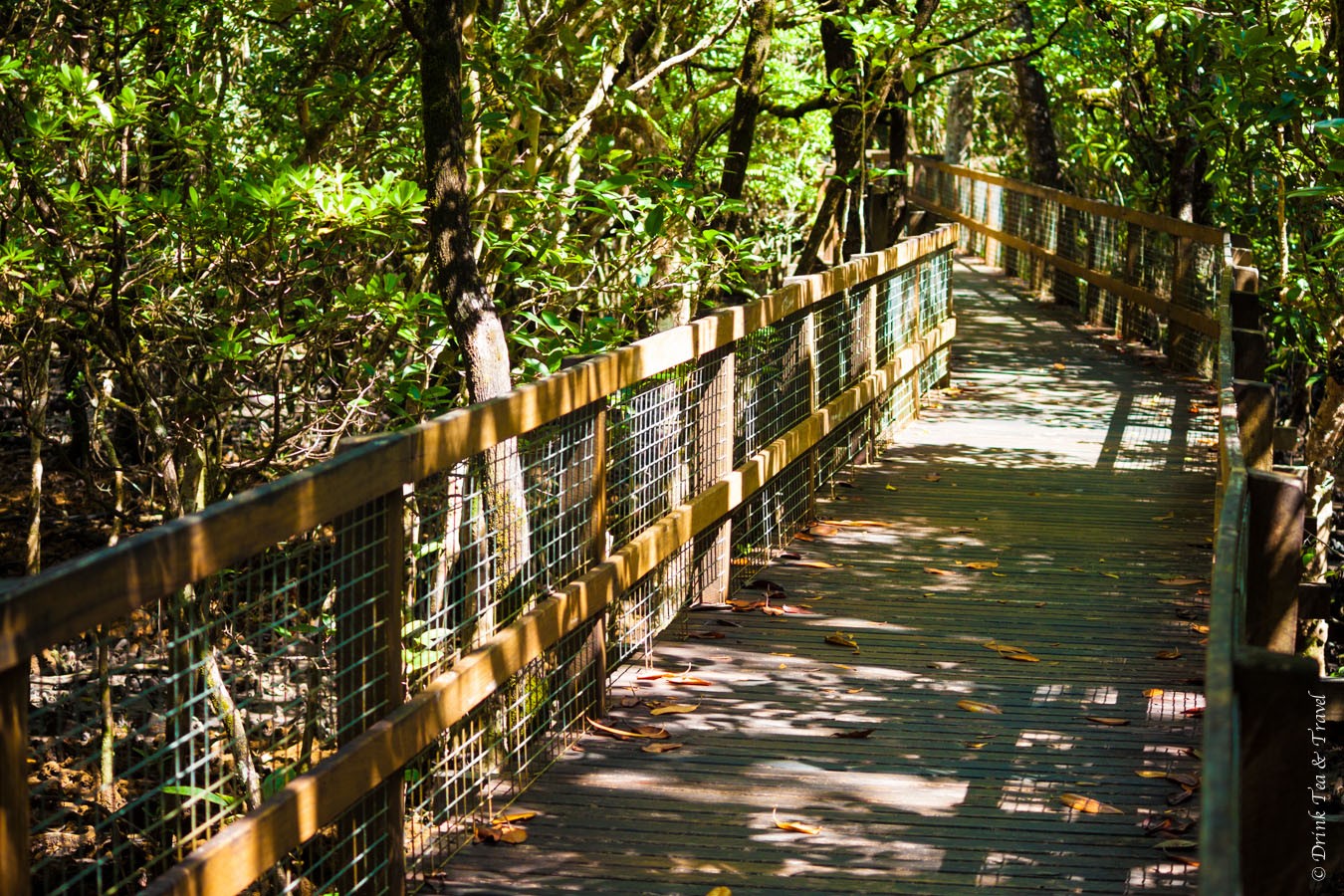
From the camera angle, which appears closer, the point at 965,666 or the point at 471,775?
the point at 471,775

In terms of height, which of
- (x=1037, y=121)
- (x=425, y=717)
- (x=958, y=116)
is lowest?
(x=425, y=717)

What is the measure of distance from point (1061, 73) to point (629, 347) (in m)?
15.8

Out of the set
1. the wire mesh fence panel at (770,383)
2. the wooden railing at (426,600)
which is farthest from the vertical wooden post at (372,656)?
the wire mesh fence panel at (770,383)

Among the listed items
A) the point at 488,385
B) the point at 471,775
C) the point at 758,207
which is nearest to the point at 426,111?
the point at 488,385

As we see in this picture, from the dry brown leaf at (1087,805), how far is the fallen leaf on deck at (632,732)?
1.46 metres

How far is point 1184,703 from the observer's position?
20.3 feet

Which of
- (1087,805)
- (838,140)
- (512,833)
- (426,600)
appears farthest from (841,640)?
(838,140)

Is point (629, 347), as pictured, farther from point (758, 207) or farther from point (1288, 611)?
point (758, 207)

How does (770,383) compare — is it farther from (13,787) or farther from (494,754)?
(13,787)

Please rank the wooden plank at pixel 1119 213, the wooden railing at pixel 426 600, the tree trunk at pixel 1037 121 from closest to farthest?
the wooden railing at pixel 426 600
the wooden plank at pixel 1119 213
the tree trunk at pixel 1037 121

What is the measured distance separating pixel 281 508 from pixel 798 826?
219 cm

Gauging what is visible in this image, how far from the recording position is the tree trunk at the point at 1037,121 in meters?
21.2

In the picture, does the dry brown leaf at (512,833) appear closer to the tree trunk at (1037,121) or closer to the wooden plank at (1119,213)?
the wooden plank at (1119,213)

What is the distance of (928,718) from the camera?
612 centimetres
